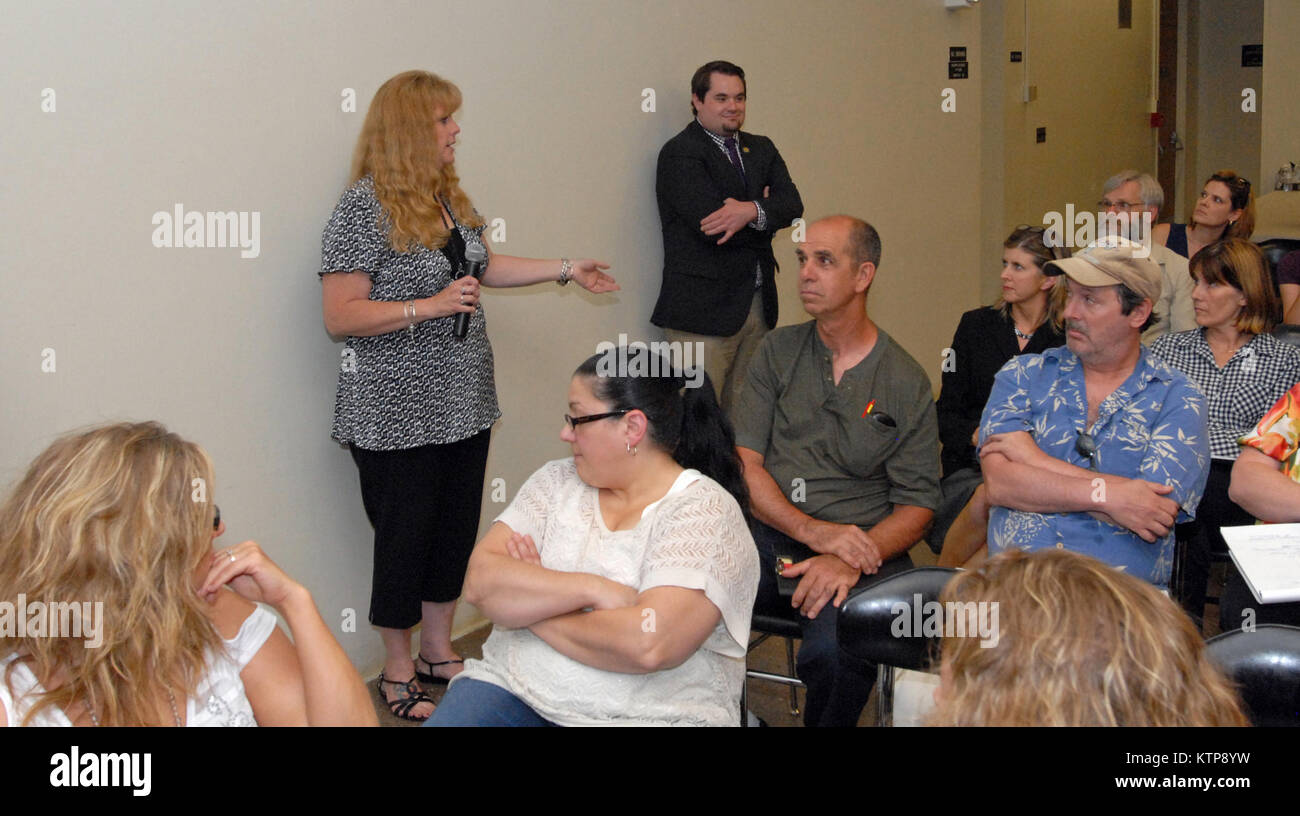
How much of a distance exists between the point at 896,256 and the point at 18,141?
5.19m

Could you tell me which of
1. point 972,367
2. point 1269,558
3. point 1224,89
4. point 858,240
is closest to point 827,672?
point 1269,558

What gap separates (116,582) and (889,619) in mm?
1177

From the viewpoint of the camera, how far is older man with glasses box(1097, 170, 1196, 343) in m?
4.54

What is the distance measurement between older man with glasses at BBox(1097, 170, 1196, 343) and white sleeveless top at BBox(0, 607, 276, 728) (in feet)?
11.1

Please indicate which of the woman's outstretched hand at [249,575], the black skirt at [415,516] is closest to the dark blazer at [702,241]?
the black skirt at [415,516]

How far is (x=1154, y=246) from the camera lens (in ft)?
15.9

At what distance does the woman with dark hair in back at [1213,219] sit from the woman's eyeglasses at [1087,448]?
292 centimetres

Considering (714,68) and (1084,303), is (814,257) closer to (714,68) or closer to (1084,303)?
(1084,303)

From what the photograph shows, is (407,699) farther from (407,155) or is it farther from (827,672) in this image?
(407,155)

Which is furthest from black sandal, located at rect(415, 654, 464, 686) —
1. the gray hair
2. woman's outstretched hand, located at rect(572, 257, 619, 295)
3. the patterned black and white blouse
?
the gray hair

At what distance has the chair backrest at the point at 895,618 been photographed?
201 cm

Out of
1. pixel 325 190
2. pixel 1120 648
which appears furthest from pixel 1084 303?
pixel 325 190

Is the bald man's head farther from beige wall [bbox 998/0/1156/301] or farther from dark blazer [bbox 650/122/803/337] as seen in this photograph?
beige wall [bbox 998/0/1156/301]
